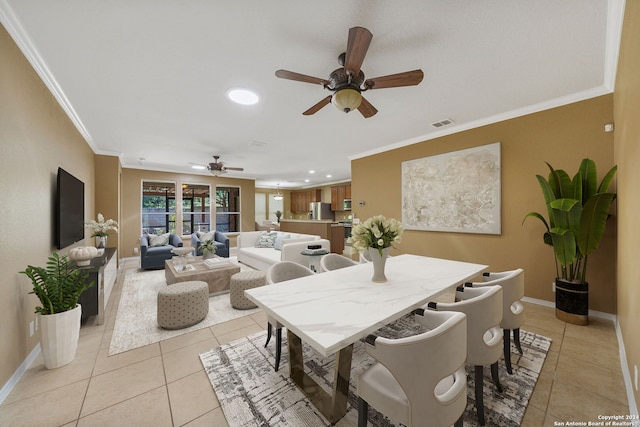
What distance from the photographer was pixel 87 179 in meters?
4.10

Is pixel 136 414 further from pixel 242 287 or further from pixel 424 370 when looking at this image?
pixel 424 370

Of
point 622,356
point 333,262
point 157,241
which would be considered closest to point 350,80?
point 333,262

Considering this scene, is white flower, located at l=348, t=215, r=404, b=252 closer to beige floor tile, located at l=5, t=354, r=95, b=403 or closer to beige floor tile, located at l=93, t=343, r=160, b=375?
beige floor tile, located at l=93, t=343, r=160, b=375

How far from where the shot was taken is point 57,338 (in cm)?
185

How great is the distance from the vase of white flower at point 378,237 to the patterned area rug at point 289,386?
0.79m

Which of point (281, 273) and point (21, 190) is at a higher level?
point (21, 190)

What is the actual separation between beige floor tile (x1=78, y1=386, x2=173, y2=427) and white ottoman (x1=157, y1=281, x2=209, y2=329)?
99cm

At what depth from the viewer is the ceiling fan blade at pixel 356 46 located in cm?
138

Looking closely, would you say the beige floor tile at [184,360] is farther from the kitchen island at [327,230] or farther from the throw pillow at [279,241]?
the kitchen island at [327,230]

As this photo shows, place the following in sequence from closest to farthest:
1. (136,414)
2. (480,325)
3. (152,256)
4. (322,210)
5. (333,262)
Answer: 1. (480,325)
2. (136,414)
3. (333,262)
4. (152,256)
5. (322,210)

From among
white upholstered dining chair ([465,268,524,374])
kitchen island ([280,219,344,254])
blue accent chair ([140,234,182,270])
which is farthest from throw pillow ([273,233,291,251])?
white upholstered dining chair ([465,268,524,374])

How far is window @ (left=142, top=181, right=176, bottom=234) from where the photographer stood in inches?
268

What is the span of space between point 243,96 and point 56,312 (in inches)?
104

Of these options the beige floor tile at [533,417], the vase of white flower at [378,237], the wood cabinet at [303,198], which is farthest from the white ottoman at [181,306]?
the wood cabinet at [303,198]
